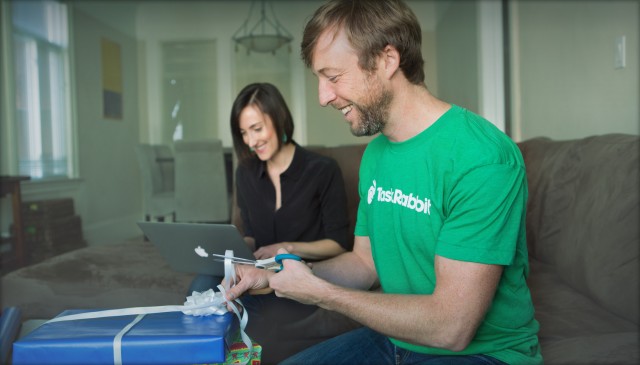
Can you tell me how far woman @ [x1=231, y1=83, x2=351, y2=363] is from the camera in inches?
65.2

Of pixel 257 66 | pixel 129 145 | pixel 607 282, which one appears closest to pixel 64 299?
pixel 607 282

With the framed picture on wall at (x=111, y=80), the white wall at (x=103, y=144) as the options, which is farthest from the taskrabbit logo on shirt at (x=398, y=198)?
the framed picture on wall at (x=111, y=80)

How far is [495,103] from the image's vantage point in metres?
3.64

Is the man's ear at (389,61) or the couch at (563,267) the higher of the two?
the man's ear at (389,61)

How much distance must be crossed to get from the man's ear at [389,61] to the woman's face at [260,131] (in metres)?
0.76

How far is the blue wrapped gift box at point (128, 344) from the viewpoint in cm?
71

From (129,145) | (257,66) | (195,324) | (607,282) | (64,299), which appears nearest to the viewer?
(195,324)

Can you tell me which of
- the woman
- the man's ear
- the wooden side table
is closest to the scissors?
the man's ear

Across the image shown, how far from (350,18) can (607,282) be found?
879 millimetres

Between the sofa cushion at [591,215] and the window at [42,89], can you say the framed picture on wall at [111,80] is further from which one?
the sofa cushion at [591,215]

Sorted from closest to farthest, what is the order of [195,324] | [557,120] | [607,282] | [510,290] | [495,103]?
1. [195,324]
2. [510,290]
3. [607,282]
4. [557,120]
5. [495,103]

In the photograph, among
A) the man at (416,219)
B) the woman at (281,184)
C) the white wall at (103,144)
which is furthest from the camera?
the white wall at (103,144)

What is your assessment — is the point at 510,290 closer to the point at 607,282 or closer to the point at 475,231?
the point at 475,231

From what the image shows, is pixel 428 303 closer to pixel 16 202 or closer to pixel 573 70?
pixel 573 70
